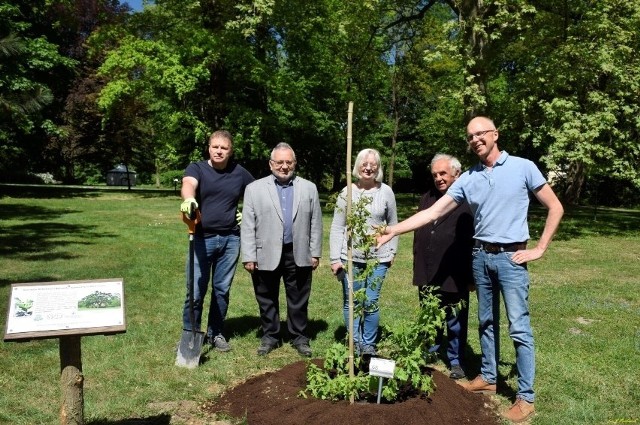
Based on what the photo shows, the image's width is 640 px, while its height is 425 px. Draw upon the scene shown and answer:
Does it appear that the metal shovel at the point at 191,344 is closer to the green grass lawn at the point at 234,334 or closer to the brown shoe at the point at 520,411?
the green grass lawn at the point at 234,334

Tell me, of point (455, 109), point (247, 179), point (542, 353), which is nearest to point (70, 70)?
point (455, 109)

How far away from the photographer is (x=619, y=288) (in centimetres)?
890

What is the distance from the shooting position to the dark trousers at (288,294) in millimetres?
5453

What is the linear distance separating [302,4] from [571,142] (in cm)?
1124

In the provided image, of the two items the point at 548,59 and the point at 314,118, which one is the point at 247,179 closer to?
the point at 548,59

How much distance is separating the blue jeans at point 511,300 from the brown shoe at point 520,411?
0.04 metres

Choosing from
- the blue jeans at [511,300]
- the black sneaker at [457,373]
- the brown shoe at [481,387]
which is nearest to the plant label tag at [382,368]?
the blue jeans at [511,300]

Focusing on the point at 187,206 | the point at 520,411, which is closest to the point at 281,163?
the point at 187,206

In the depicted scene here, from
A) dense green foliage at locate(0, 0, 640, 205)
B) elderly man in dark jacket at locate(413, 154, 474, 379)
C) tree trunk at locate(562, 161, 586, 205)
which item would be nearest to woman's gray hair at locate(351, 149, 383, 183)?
elderly man in dark jacket at locate(413, 154, 474, 379)

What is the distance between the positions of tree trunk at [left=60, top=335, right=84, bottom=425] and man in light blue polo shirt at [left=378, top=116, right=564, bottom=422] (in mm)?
2180

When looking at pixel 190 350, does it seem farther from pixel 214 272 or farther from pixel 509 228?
pixel 509 228

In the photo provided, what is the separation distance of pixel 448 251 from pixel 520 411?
141cm

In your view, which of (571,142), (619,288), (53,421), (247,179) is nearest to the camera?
(53,421)

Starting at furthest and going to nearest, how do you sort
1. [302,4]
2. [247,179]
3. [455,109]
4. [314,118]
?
1. [314,118]
2. [455,109]
3. [302,4]
4. [247,179]
